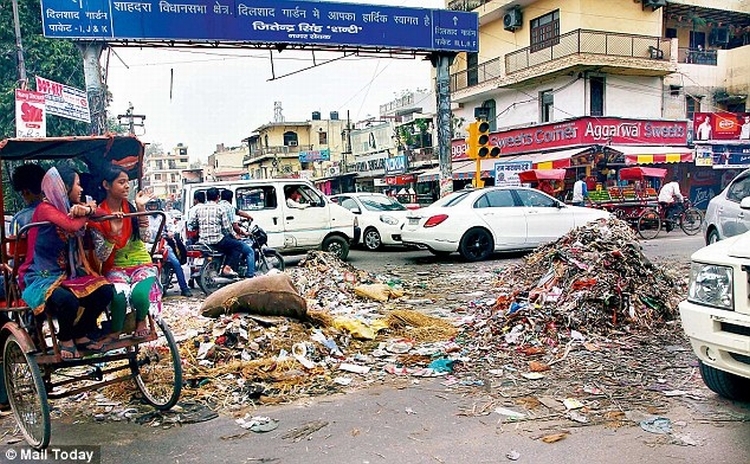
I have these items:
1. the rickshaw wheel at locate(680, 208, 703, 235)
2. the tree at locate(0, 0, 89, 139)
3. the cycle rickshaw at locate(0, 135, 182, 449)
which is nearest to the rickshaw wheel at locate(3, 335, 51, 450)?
the cycle rickshaw at locate(0, 135, 182, 449)

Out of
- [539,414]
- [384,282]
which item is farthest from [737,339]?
[384,282]

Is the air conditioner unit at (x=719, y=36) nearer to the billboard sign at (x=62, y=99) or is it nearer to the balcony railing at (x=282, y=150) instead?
the billboard sign at (x=62, y=99)

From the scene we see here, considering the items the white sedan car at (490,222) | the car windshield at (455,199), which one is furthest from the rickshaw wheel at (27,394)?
the car windshield at (455,199)

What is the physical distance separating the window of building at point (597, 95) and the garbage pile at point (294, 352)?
20.0 m

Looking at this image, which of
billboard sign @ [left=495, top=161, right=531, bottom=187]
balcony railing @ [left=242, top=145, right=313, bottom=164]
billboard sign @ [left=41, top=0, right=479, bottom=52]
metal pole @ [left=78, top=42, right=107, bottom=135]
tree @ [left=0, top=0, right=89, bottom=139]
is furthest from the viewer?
balcony railing @ [left=242, top=145, right=313, bottom=164]

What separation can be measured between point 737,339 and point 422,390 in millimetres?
2240

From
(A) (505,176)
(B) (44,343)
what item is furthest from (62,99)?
(A) (505,176)

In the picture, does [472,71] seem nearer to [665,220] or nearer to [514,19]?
[514,19]

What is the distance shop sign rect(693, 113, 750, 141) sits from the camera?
79.4ft

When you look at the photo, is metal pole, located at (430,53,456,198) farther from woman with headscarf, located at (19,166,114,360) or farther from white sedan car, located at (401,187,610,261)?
woman with headscarf, located at (19,166,114,360)

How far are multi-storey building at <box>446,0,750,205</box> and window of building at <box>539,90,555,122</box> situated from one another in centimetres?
4

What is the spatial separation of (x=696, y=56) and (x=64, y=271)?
2931 centimetres

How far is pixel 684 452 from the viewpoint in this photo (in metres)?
3.38

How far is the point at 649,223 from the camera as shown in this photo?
53.3 ft
